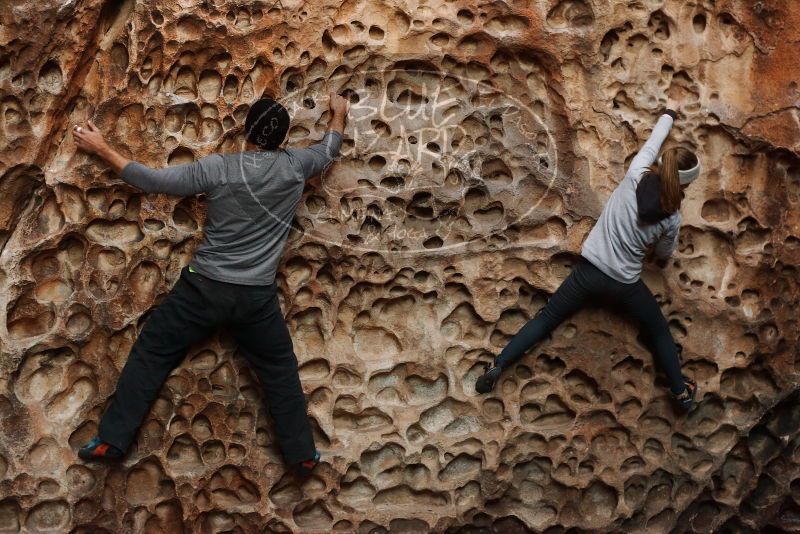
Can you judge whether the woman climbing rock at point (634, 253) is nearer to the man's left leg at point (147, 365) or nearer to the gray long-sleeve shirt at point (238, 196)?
the gray long-sleeve shirt at point (238, 196)

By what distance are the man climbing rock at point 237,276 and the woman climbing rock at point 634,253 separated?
895mm

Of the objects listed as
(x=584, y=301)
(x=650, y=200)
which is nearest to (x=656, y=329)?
(x=584, y=301)

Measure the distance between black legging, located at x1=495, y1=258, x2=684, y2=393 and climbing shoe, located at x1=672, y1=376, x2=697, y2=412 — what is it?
48 mm

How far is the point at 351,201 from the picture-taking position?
4.08 metres

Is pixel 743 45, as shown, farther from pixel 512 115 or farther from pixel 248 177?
pixel 248 177

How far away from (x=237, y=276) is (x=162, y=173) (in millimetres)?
490

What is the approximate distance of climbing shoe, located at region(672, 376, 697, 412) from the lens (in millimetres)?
4160

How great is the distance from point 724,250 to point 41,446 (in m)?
3.07

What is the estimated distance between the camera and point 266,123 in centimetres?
369

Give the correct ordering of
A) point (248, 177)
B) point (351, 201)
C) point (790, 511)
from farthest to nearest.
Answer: point (790, 511) < point (351, 201) < point (248, 177)

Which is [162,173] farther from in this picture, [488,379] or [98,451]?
[488,379]

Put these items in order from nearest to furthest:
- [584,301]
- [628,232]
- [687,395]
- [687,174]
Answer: [687,174], [628,232], [584,301], [687,395]

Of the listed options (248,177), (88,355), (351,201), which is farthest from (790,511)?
(88,355)

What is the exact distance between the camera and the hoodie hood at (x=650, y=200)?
3.79 metres
